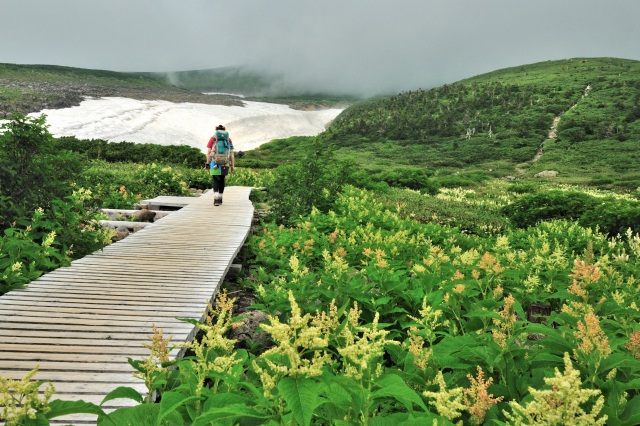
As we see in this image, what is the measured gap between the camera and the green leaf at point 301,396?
171cm

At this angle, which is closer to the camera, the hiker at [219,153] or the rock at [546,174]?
the hiker at [219,153]

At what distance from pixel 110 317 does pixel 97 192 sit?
465 inches

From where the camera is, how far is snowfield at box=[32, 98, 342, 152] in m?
68.6

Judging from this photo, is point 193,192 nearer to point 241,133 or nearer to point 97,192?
point 97,192

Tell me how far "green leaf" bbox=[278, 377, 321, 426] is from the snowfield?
64560 millimetres

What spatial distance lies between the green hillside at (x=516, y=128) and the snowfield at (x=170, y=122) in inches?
725

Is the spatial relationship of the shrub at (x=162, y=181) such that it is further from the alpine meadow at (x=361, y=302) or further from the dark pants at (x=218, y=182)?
the dark pants at (x=218, y=182)

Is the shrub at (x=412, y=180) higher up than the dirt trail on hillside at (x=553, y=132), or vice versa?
the dirt trail on hillside at (x=553, y=132)

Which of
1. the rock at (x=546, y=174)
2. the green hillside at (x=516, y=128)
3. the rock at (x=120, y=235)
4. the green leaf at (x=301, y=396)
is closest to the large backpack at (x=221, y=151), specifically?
the rock at (x=120, y=235)

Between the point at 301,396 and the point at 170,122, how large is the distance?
295 ft

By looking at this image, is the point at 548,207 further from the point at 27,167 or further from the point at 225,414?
the point at 225,414

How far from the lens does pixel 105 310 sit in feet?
18.1

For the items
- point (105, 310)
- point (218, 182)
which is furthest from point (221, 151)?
point (105, 310)

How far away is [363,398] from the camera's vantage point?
2172mm
